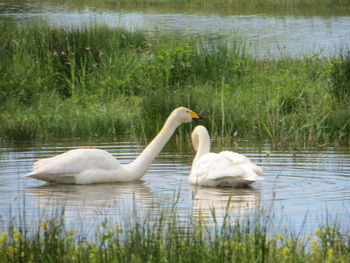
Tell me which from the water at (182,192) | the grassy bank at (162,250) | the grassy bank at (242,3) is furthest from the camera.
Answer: the grassy bank at (242,3)

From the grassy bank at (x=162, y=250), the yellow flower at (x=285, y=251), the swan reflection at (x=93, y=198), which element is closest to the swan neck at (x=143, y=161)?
the swan reflection at (x=93, y=198)

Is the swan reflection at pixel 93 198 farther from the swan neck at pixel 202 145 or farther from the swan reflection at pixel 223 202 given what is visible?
the swan neck at pixel 202 145

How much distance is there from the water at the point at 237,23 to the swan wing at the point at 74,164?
1374 centimetres

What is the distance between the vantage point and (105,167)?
352 inches

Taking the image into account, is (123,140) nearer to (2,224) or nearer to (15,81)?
(15,81)

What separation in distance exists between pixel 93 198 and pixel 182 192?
34.6 inches

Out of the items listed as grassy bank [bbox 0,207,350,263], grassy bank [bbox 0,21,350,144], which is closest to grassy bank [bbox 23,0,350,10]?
grassy bank [bbox 0,21,350,144]

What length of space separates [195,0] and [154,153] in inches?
1438

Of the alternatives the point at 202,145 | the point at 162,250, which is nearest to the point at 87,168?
the point at 202,145

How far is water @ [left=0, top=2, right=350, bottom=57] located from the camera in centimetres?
2501

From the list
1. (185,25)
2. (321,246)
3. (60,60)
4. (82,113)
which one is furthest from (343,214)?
(185,25)

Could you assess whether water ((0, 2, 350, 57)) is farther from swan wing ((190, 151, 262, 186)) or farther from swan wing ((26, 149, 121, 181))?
swan wing ((190, 151, 262, 186))

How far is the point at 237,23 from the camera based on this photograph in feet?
107

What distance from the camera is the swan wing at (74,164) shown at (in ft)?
28.9
